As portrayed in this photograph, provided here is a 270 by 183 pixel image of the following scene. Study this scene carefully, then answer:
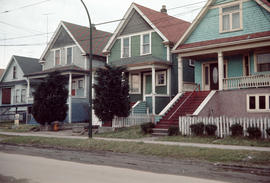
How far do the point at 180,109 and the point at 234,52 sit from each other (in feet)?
18.4

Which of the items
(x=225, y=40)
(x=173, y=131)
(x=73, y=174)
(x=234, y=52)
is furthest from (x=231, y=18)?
(x=73, y=174)

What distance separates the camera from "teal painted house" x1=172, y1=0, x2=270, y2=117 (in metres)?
18.2

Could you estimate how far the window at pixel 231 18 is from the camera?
788 inches

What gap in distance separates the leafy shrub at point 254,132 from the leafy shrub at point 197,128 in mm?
2363

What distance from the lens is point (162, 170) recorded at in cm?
898

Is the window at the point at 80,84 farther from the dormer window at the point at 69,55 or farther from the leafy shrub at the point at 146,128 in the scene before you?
the leafy shrub at the point at 146,128

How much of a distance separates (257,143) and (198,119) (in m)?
3.63

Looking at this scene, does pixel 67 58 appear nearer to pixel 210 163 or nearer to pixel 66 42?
pixel 66 42

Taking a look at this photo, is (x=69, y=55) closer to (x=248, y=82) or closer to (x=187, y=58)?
(x=187, y=58)

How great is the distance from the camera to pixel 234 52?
20.3 metres

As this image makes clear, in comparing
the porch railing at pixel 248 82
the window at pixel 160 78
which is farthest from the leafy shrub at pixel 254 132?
the window at pixel 160 78

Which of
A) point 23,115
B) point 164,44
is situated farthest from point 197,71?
point 23,115

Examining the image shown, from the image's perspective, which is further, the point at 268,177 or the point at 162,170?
the point at 162,170

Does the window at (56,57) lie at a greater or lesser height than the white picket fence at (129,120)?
greater
